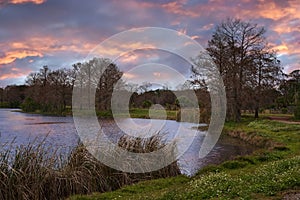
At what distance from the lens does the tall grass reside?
905 cm

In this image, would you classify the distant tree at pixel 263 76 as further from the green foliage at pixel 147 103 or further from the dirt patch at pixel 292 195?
the dirt patch at pixel 292 195

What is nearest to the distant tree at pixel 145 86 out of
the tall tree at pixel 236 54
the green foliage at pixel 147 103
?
the tall tree at pixel 236 54

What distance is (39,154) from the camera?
9.98 metres

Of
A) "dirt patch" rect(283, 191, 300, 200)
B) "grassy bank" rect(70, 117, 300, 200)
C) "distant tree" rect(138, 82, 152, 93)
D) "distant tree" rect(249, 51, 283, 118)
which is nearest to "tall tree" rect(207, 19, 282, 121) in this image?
"distant tree" rect(249, 51, 283, 118)

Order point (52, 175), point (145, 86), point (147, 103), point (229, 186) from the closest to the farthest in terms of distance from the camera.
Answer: point (229, 186) → point (52, 175) → point (145, 86) → point (147, 103)

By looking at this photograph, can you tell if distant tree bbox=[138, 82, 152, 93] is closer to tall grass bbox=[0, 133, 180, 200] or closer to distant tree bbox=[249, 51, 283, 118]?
A: tall grass bbox=[0, 133, 180, 200]

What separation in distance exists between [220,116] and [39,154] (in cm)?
2930

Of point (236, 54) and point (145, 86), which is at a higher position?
point (236, 54)

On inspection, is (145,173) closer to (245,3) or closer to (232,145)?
(232,145)

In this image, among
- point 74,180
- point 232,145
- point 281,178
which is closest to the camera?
point 281,178

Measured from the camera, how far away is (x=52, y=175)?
31.7 ft

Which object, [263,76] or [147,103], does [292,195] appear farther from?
[147,103]

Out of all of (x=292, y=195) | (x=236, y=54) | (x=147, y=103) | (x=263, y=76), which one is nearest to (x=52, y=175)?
(x=292, y=195)

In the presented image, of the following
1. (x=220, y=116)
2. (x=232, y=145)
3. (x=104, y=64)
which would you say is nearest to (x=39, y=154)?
(x=232, y=145)
